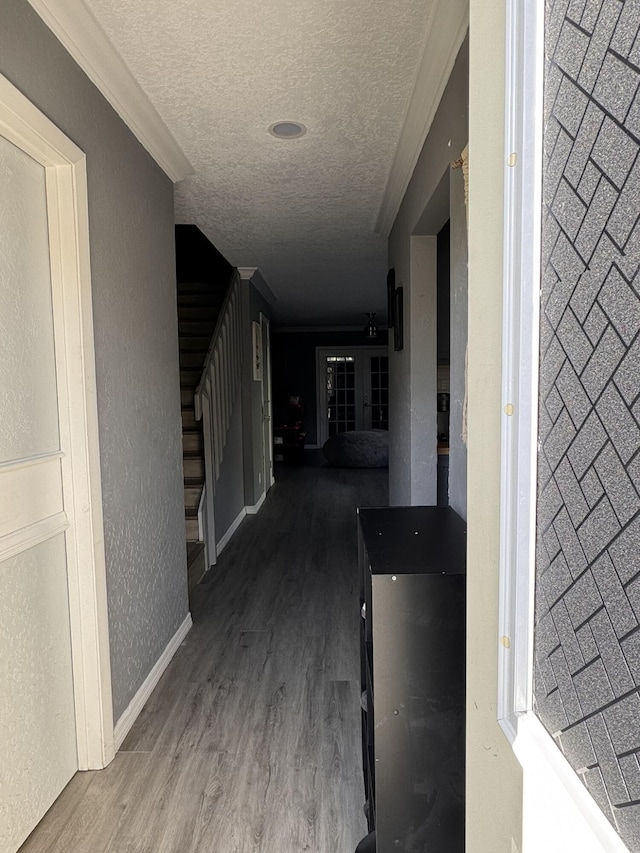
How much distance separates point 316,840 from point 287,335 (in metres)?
9.66

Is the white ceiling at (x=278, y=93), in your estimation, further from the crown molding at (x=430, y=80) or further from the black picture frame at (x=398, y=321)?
the black picture frame at (x=398, y=321)

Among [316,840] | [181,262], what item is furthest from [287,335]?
[316,840]

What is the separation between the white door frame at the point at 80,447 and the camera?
1.71 meters

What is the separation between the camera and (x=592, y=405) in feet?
1.40

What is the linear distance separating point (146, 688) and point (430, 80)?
263 centimetres

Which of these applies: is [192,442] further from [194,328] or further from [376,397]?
[376,397]

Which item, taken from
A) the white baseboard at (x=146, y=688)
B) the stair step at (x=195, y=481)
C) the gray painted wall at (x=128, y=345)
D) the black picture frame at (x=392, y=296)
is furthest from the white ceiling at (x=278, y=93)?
the white baseboard at (x=146, y=688)

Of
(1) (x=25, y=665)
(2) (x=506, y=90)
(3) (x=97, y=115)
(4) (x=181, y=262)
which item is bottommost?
(1) (x=25, y=665)

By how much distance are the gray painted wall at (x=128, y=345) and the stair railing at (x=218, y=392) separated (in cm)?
124

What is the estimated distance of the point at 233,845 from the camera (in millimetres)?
1546

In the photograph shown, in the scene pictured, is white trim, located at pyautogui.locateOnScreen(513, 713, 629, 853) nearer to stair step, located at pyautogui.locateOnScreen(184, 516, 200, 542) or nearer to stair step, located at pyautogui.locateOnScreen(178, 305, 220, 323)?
stair step, located at pyautogui.locateOnScreen(184, 516, 200, 542)

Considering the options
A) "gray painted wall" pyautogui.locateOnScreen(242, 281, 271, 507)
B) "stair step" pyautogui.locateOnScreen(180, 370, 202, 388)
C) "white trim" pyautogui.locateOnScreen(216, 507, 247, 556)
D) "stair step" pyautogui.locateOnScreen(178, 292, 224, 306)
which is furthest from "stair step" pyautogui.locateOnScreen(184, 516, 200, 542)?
"stair step" pyautogui.locateOnScreen(178, 292, 224, 306)

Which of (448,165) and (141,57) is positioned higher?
(141,57)

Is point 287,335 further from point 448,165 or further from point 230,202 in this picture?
point 448,165
